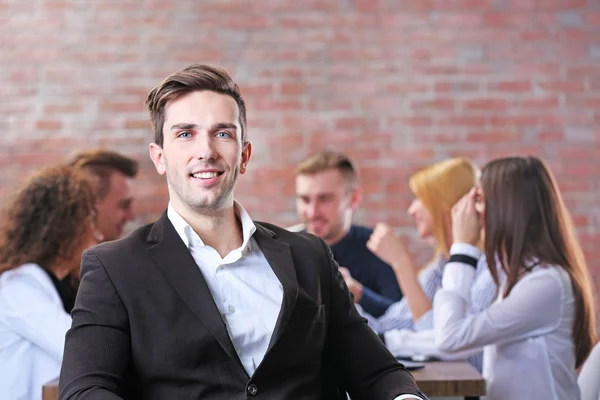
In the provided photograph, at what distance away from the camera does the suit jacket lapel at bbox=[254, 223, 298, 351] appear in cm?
163

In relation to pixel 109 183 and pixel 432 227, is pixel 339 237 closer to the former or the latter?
pixel 432 227

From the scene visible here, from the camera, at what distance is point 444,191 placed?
137 inches

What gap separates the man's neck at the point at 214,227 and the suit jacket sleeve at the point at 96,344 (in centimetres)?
24

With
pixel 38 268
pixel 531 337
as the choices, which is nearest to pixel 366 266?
pixel 531 337

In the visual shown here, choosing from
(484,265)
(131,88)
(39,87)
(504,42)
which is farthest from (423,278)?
(39,87)

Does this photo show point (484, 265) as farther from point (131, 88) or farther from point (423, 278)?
point (131, 88)

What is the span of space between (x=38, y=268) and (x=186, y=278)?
3.83 ft

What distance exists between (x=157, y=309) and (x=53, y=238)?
128cm

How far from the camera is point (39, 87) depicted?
4363mm

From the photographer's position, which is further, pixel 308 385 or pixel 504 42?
pixel 504 42

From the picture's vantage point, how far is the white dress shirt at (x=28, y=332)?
2461 mm

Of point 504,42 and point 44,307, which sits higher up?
point 504,42

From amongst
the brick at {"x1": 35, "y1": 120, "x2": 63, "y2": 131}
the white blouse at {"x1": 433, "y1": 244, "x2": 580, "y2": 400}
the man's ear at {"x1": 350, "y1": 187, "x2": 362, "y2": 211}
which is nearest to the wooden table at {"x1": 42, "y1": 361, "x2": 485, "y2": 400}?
the white blouse at {"x1": 433, "y1": 244, "x2": 580, "y2": 400}

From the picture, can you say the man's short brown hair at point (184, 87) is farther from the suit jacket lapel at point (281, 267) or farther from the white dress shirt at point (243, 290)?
the suit jacket lapel at point (281, 267)
